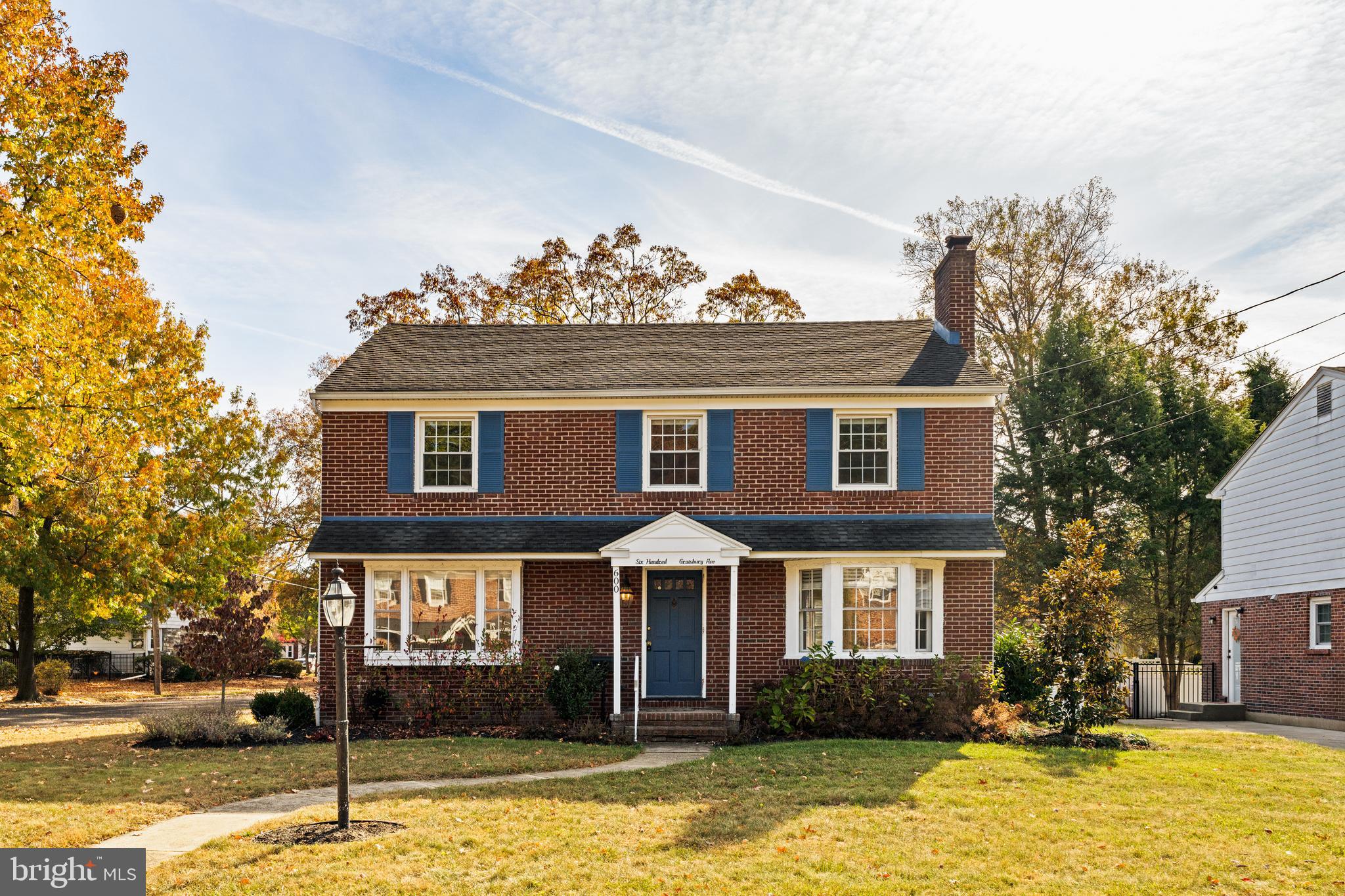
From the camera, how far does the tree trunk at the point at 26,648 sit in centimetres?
2814

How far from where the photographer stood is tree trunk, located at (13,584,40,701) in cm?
2814

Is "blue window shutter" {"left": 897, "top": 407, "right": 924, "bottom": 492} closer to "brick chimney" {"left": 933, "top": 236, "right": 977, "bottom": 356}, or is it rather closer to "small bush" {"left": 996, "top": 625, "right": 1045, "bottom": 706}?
"brick chimney" {"left": 933, "top": 236, "right": 977, "bottom": 356}

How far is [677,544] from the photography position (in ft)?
60.6

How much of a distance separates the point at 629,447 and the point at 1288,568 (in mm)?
14523

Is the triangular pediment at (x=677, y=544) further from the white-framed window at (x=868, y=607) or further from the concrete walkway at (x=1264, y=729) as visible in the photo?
the concrete walkway at (x=1264, y=729)

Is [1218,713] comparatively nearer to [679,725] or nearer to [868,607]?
[868,607]

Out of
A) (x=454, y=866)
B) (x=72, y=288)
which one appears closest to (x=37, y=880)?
(x=454, y=866)

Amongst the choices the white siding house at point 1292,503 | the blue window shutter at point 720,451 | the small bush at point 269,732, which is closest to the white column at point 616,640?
the blue window shutter at point 720,451

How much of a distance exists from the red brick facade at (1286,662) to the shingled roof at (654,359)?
29.8 ft

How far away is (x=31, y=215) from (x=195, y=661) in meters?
9.24

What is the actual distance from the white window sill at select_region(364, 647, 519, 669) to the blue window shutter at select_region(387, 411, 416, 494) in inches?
117

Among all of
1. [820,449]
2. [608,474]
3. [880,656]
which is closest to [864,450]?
[820,449]

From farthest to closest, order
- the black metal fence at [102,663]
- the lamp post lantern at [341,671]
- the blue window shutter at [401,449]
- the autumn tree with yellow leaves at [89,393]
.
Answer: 1. the black metal fence at [102,663]
2. the blue window shutter at [401,449]
3. the autumn tree with yellow leaves at [89,393]
4. the lamp post lantern at [341,671]

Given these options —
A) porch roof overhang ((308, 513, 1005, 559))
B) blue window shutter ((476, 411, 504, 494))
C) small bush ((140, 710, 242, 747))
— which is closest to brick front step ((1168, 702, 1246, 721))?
porch roof overhang ((308, 513, 1005, 559))
